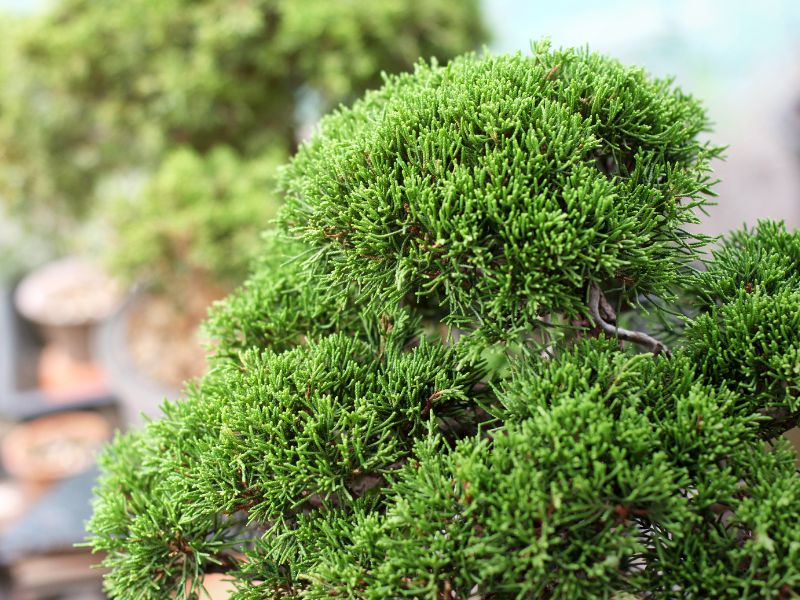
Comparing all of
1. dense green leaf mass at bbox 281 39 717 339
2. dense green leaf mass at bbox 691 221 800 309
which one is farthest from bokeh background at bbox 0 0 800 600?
dense green leaf mass at bbox 281 39 717 339

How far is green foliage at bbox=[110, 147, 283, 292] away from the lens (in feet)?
6.71

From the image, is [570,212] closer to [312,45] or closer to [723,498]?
[723,498]

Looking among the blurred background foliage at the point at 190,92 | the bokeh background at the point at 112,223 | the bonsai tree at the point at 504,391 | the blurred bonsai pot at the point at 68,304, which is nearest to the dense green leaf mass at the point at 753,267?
the bonsai tree at the point at 504,391

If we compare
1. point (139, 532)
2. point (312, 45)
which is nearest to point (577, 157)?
point (139, 532)

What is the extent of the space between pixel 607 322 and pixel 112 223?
1.75m

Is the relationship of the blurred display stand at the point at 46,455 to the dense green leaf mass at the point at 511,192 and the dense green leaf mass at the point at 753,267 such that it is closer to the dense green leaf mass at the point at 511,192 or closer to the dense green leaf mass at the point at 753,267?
the dense green leaf mass at the point at 511,192

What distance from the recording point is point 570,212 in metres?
0.70

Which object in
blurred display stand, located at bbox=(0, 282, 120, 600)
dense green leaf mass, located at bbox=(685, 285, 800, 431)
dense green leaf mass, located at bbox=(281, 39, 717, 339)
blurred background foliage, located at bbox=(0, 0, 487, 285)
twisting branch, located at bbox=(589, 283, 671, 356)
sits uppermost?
blurred background foliage, located at bbox=(0, 0, 487, 285)

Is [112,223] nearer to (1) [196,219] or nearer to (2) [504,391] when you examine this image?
(1) [196,219]

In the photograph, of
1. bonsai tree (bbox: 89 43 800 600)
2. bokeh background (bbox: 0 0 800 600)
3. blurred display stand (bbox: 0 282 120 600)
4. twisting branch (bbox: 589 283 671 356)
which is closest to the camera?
bonsai tree (bbox: 89 43 800 600)

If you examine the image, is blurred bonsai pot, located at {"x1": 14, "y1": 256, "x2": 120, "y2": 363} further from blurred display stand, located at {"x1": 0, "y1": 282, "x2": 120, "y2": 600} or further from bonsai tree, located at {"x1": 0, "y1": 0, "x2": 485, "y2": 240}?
bonsai tree, located at {"x1": 0, "y1": 0, "x2": 485, "y2": 240}

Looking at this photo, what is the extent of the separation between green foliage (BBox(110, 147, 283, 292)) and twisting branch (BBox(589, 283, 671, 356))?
4.38 ft

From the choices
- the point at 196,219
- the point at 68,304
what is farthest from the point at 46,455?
the point at 196,219

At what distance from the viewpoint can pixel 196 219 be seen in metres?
2.05
